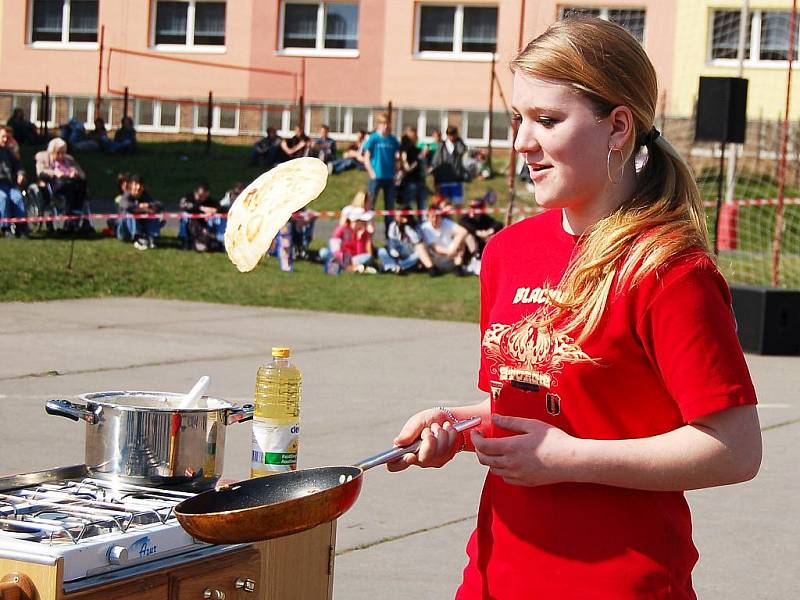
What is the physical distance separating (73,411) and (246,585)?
625 millimetres

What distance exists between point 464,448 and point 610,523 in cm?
47

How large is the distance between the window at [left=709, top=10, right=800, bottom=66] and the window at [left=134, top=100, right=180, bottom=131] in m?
14.3

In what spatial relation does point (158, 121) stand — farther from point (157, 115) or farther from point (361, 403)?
point (361, 403)

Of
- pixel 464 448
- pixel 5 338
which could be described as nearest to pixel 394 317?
pixel 5 338

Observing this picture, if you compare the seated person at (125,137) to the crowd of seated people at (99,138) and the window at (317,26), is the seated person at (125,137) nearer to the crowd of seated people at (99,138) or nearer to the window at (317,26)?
the crowd of seated people at (99,138)

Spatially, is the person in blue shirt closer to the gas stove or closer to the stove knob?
the gas stove

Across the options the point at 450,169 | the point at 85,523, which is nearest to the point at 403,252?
the point at 450,169

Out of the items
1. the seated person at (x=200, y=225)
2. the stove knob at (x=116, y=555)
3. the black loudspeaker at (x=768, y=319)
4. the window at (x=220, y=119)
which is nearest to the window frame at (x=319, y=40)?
the window at (x=220, y=119)

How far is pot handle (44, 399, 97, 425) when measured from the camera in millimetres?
3322

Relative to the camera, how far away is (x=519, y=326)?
253 cm

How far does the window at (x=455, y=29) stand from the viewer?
3650 centimetres

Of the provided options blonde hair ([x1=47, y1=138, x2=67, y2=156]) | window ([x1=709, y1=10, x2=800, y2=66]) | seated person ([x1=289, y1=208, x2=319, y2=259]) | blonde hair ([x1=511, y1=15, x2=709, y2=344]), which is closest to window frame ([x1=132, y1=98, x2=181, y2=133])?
window ([x1=709, y1=10, x2=800, y2=66])

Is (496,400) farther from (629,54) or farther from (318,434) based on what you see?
(318,434)

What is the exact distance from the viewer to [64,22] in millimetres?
38406
